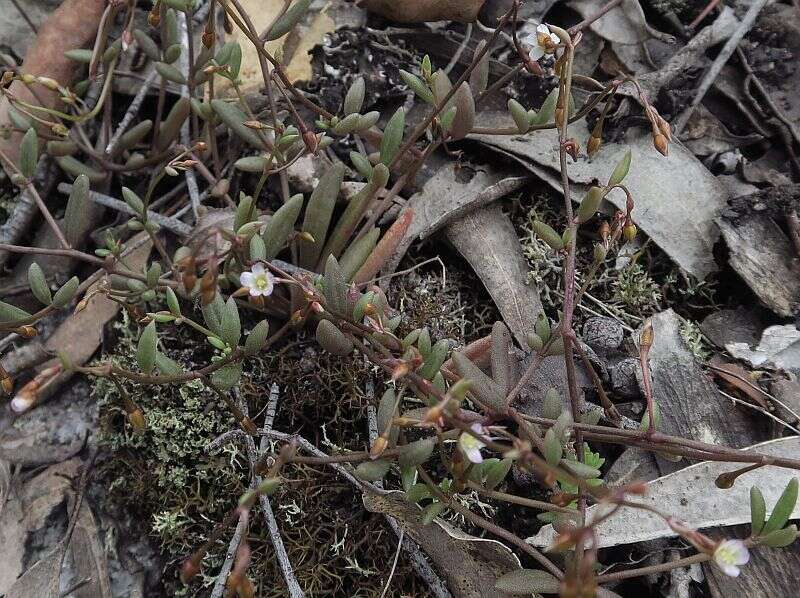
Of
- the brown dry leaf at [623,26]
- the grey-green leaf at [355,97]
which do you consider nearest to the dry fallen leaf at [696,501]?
the grey-green leaf at [355,97]

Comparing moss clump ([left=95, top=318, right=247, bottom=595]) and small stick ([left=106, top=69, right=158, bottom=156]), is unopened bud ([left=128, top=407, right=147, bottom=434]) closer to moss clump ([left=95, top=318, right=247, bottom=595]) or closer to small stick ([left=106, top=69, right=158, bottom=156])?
moss clump ([left=95, top=318, right=247, bottom=595])

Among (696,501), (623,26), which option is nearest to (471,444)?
(696,501)

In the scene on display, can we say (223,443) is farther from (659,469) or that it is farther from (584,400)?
(659,469)

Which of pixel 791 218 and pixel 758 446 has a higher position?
pixel 791 218

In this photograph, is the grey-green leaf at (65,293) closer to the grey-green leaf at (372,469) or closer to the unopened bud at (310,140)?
the unopened bud at (310,140)

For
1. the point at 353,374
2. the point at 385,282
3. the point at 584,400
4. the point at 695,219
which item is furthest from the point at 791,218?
the point at 353,374

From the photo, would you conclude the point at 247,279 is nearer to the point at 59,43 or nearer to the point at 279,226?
the point at 279,226
